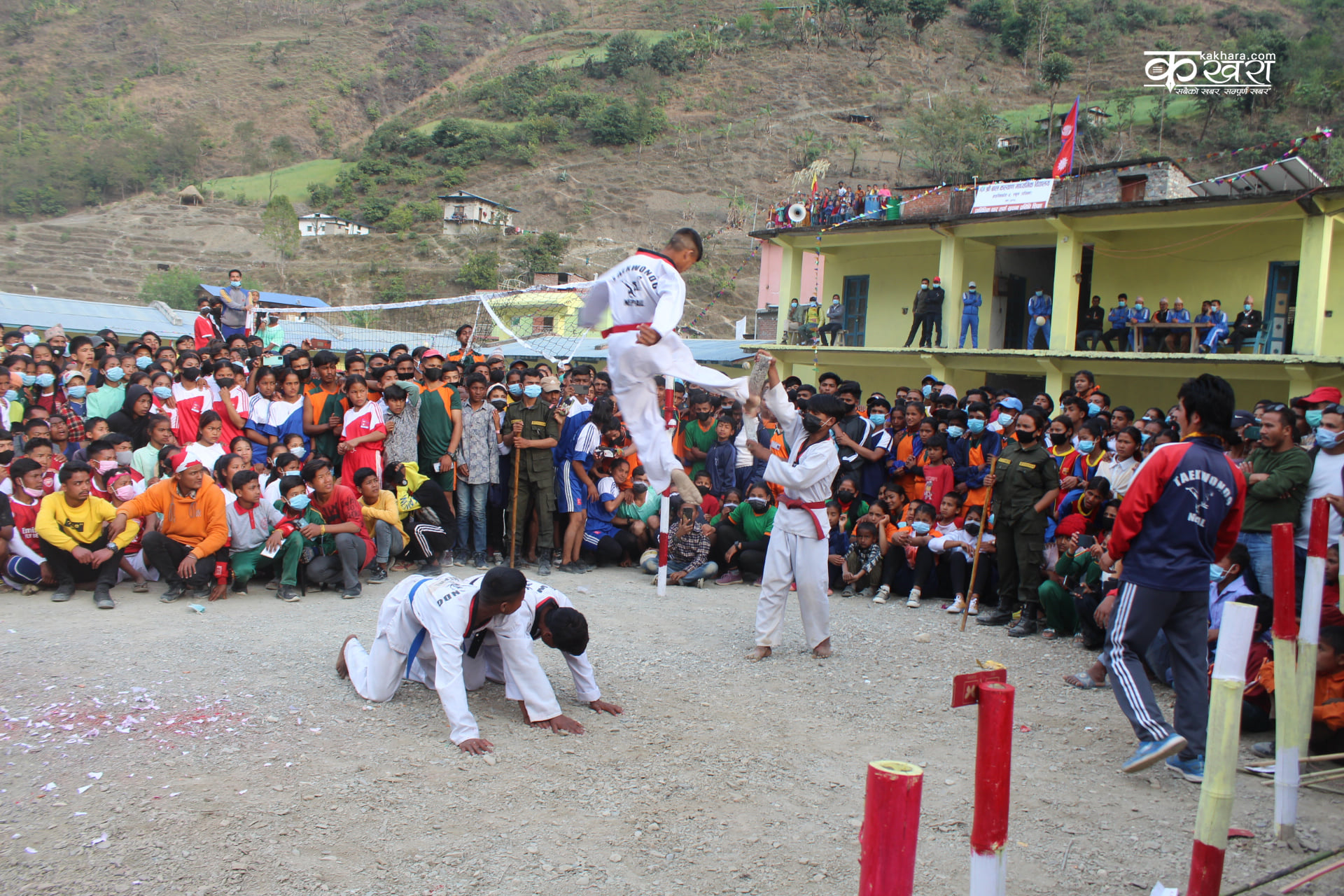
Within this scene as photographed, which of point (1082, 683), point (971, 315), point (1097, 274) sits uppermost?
point (1097, 274)

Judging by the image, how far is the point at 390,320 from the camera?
41.4 metres

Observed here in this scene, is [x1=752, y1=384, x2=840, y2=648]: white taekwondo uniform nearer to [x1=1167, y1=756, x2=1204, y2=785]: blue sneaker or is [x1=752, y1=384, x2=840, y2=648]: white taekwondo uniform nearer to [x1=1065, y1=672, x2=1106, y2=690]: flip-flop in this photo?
[x1=1065, y1=672, x2=1106, y2=690]: flip-flop

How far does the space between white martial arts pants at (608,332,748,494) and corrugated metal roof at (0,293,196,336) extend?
15629mm

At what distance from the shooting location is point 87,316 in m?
19.1

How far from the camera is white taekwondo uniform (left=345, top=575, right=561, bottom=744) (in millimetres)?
5180

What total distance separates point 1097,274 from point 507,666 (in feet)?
59.8

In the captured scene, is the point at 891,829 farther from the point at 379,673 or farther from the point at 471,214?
the point at 471,214

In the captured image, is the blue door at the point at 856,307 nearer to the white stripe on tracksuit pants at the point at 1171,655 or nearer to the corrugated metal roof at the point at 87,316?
the corrugated metal roof at the point at 87,316

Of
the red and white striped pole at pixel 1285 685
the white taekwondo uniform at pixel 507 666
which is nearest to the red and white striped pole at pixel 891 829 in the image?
the red and white striped pole at pixel 1285 685

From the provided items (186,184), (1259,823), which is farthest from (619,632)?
(186,184)

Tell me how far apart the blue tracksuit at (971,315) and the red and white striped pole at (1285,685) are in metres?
16.7

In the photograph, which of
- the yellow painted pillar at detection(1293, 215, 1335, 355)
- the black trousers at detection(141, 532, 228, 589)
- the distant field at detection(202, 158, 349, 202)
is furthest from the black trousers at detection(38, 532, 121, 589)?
the distant field at detection(202, 158, 349, 202)

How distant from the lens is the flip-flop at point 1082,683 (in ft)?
21.2

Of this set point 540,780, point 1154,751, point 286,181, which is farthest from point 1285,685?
point 286,181
